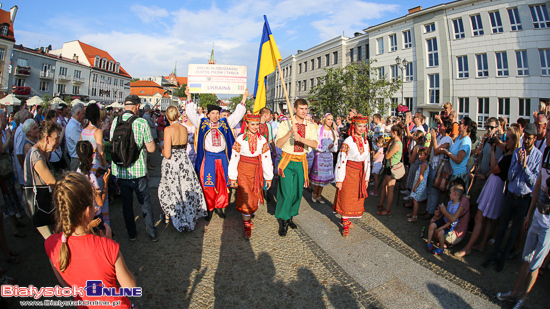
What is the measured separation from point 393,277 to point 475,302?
2.89 ft

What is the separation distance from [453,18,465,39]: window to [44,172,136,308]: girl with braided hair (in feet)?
103

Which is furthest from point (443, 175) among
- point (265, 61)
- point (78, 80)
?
point (78, 80)

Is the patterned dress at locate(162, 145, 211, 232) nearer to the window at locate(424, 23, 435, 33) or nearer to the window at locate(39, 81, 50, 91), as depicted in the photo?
the window at locate(424, 23, 435, 33)

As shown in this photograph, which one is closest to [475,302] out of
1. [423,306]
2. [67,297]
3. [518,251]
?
[423,306]

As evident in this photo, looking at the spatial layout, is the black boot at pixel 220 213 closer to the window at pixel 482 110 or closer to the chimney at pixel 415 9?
the window at pixel 482 110

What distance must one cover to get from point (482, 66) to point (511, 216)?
2632 cm

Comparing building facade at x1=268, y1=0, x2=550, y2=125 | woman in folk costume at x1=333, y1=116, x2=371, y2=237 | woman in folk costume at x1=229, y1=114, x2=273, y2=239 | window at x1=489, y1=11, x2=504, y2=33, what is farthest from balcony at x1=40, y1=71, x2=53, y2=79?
window at x1=489, y1=11, x2=504, y2=33

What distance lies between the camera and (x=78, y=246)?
1836mm

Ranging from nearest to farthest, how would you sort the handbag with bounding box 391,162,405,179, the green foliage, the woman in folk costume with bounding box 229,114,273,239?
the woman in folk costume with bounding box 229,114,273,239 < the handbag with bounding box 391,162,405,179 < the green foliage

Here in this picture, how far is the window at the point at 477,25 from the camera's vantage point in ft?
80.8

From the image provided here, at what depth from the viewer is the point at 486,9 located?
23953 mm

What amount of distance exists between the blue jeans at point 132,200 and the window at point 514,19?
29.5 meters

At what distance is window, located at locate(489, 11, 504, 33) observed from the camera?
23.7 meters

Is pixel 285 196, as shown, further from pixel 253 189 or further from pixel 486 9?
pixel 486 9
